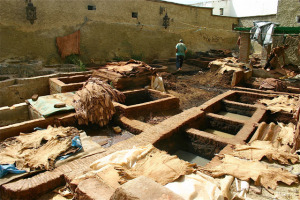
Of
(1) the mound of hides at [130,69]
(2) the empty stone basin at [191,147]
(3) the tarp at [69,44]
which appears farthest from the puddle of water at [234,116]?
(3) the tarp at [69,44]

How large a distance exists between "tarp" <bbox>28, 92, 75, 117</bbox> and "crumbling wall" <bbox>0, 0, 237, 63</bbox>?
5.17m

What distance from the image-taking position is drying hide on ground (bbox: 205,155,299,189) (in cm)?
264

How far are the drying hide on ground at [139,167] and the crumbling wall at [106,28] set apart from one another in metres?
8.67

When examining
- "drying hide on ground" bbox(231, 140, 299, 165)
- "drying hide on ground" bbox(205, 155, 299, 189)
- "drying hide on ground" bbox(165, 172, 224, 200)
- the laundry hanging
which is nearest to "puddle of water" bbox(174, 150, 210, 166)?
"drying hide on ground" bbox(231, 140, 299, 165)

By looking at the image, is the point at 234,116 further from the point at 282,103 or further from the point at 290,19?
the point at 290,19

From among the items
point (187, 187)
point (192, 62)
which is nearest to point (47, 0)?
point (192, 62)

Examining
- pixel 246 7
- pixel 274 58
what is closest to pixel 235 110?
pixel 274 58

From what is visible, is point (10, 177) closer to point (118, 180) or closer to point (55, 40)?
point (118, 180)

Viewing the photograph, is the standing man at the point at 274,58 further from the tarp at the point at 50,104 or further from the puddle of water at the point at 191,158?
the tarp at the point at 50,104

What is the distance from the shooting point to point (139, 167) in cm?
277

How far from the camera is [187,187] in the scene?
240cm

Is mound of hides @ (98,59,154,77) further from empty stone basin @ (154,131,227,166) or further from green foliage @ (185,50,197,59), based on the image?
green foliage @ (185,50,197,59)

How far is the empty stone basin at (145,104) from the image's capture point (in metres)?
5.52

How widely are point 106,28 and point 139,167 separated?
10427 mm
